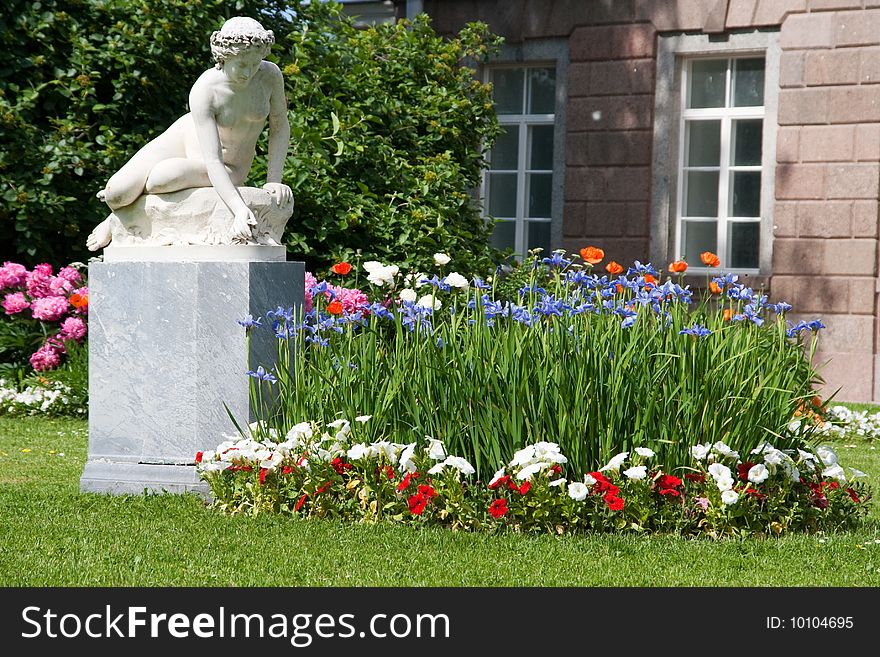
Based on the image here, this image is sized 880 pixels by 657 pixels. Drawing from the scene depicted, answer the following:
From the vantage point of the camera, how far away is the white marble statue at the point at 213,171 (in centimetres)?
549

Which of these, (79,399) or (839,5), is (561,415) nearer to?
(79,399)

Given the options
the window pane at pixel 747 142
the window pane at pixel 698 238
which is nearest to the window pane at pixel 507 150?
the window pane at pixel 698 238

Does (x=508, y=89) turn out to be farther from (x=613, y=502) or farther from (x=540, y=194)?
(x=613, y=502)

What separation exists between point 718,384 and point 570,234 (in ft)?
23.2

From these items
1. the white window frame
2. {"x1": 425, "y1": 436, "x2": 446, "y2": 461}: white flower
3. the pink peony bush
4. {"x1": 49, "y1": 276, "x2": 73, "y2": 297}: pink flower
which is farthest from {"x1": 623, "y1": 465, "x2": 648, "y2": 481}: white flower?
the white window frame

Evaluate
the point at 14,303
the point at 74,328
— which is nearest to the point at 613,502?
the point at 74,328

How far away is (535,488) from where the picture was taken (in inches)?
185

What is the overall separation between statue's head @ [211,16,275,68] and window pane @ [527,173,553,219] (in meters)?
7.02

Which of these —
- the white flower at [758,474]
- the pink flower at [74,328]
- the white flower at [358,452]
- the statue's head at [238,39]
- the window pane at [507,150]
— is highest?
the window pane at [507,150]

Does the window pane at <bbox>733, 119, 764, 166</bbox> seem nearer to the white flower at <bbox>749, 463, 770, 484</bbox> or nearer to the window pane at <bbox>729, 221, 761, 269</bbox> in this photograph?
the window pane at <bbox>729, 221, 761, 269</bbox>

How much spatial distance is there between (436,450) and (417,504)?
8.8 inches

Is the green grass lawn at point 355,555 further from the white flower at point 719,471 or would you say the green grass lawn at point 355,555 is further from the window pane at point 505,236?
the window pane at point 505,236

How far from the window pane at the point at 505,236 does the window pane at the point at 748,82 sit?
2.42m

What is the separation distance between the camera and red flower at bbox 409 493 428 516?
472cm
